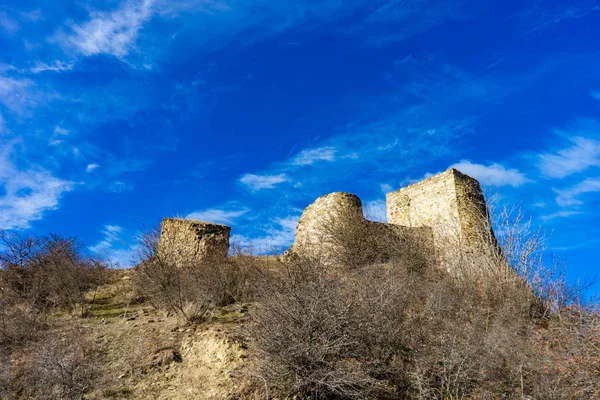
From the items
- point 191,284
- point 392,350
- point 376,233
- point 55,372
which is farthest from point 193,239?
point 392,350

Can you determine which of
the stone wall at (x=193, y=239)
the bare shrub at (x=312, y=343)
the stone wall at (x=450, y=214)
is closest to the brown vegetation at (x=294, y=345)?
the bare shrub at (x=312, y=343)

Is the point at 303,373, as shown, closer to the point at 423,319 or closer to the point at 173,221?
the point at 423,319

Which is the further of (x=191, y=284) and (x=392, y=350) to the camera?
(x=191, y=284)

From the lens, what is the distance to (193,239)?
46.6 ft

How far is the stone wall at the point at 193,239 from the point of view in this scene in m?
13.8

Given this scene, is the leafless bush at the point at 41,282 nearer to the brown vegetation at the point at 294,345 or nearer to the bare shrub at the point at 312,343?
the brown vegetation at the point at 294,345

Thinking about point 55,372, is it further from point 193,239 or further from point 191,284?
point 193,239

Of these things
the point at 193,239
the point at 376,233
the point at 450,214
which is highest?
the point at 450,214

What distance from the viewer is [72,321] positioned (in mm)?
9336

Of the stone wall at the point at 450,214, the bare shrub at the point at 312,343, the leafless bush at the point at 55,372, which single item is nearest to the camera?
the bare shrub at the point at 312,343

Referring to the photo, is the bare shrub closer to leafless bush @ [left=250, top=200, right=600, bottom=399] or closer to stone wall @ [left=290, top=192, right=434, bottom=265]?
leafless bush @ [left=250, top=200, right=600, bottom=399]

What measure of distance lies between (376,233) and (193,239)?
6.21 meters

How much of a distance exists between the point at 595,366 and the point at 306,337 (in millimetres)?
4126

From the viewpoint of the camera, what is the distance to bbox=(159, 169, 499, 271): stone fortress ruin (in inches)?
552
